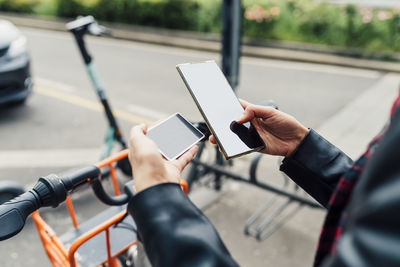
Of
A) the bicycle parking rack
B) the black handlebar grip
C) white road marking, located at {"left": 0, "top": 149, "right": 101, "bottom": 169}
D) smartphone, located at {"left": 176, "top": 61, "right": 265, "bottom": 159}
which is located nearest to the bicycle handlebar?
the black handlebar grip

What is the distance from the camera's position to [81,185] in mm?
1558

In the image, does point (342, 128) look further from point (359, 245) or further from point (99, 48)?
point (99, 48)

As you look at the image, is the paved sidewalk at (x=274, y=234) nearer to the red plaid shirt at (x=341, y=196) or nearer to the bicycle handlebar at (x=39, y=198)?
the bicycle handlebar at (x=39, y=198)

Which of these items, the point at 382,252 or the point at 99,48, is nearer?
the point at 382,252

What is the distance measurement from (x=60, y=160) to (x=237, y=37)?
2406 millimetres

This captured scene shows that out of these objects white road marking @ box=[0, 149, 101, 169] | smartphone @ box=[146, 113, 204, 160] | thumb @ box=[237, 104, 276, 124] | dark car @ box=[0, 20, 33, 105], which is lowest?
white road marking @ box=[0, 149, 101, 169]

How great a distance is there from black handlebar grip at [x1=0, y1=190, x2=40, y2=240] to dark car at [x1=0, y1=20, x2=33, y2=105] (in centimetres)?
422

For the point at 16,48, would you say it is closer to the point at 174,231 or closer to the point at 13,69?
the point at 13,69

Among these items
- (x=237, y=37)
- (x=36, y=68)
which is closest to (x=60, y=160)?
(x=237, y=37)

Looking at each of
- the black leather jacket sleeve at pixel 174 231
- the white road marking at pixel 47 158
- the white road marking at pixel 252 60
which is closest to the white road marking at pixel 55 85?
the white road marking at pixel 47 158

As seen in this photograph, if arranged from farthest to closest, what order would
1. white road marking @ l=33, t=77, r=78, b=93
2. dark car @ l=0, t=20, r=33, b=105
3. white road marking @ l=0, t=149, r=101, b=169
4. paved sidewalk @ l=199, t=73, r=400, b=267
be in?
white road marking @ l=33, t=77, r=78, b=93 → dark car @ l=0, t=20, r=33, b=105 → white road marking @ l=0, t=149, r=101, b=169 → paved sidewalk @ l=199, t=73, r=400, b=267

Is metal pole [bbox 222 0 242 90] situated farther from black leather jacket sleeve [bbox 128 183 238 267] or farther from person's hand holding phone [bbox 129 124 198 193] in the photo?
black leather jacket sleeve [bbox 128 183 238 267]

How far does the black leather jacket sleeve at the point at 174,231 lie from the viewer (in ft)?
2.66

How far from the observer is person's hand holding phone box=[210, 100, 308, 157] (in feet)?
4.60
